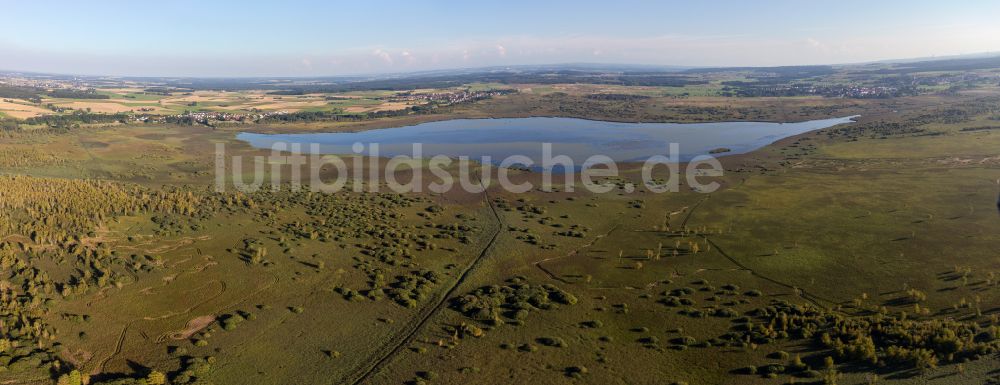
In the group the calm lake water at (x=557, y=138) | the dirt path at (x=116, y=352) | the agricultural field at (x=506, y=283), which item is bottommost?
the dirt path at (x=116, y=352)

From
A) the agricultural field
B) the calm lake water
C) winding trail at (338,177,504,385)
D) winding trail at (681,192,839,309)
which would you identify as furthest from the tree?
the calm lake water

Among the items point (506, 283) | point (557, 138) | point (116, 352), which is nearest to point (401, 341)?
point (506, 283)

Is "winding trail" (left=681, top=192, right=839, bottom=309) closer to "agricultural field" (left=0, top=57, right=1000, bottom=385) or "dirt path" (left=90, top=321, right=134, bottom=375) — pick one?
"agricultural field" (left=0, top=57, right=1000, bottom=385)

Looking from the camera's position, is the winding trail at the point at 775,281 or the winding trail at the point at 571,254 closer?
the winding trail at the point at 775,281

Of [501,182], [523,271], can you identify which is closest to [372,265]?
[523,271]

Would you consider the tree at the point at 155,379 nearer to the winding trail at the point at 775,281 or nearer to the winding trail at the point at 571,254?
the winding trail at the point at 571,254

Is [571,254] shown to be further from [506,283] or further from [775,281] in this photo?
[775,281]

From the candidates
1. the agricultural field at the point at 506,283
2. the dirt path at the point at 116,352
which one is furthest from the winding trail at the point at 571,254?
the dirt path at the point at 116,352

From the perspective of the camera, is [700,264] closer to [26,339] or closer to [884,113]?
[26,339]

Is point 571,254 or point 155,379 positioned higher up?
point 571,254
